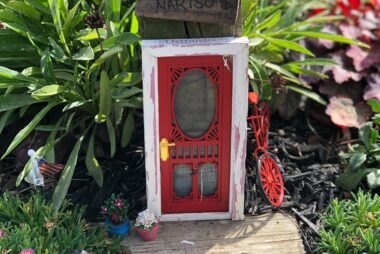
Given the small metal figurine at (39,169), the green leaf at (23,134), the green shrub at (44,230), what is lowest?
the green shrub at (44,230)

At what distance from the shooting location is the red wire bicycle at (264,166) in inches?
153

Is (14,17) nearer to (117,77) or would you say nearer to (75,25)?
(75,25)

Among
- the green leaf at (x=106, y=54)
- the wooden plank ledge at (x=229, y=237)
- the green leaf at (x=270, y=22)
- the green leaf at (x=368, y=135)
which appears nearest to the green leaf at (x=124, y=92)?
the green leaf at (x=106, y=54)

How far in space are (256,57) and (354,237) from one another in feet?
4.74

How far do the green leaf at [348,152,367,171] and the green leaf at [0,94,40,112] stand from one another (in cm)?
205

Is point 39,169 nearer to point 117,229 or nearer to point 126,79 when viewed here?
point 117,229

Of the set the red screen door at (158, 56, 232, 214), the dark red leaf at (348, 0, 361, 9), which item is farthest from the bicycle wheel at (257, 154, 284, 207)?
the dark red leaf at (348, 0, 361, 9)

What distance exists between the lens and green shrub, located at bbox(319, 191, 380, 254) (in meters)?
A: 3.46

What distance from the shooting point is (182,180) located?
384 centimetres

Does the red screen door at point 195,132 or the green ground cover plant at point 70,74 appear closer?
the red screen door at point 195,132

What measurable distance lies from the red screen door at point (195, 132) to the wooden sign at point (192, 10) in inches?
9.4

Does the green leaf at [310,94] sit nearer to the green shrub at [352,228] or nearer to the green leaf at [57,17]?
the green shrub at [352,228]

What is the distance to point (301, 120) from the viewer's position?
4.98 meters

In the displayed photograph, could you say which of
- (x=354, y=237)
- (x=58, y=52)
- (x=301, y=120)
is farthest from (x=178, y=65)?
(x=301, y=120)
